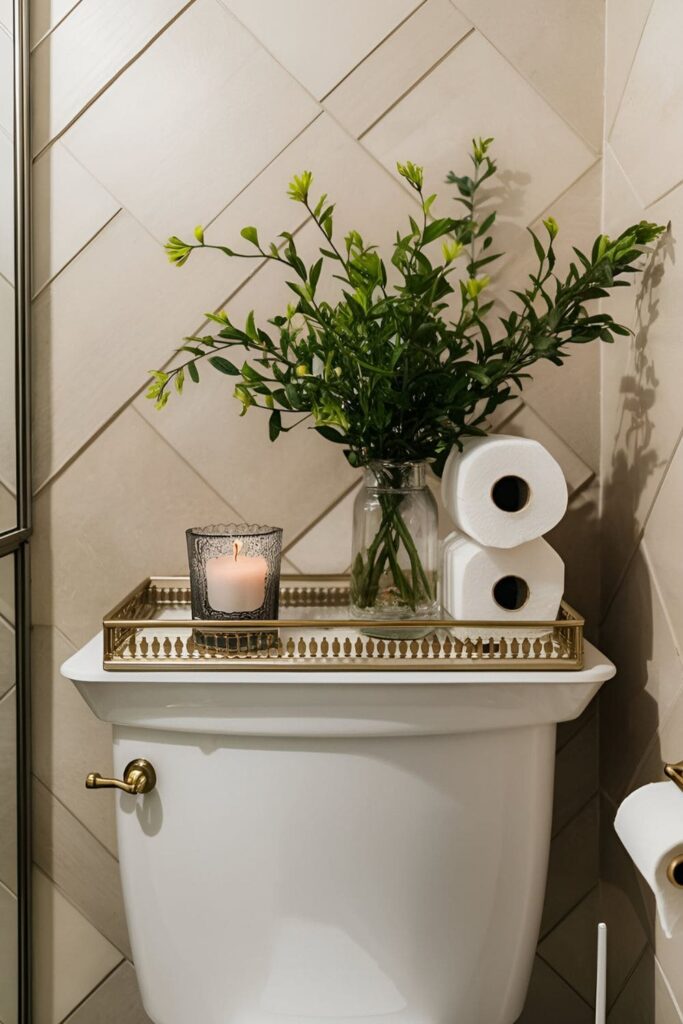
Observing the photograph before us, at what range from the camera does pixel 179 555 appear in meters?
1.09

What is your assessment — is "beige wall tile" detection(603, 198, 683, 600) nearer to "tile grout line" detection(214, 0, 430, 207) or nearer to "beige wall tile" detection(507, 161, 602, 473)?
"beige wall tile" detection(507, 161, 602, 473)

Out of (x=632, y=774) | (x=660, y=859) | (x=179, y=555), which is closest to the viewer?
(x=660, y=859)

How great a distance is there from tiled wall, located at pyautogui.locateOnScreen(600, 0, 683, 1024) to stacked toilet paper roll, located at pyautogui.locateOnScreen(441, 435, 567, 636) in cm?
14

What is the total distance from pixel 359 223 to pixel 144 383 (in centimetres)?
32

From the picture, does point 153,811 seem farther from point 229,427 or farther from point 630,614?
point 630,614

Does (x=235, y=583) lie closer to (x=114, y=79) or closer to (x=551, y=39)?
(x=114, y=79)

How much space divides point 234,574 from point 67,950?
2.05 feet

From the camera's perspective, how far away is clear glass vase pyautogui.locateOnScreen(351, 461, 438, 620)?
35.3 inches

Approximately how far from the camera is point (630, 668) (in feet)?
3.27

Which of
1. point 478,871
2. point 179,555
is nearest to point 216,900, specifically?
point 478,871

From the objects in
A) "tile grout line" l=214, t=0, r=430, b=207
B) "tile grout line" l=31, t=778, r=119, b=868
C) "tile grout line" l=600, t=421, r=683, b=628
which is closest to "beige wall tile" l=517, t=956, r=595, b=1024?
"tile grout line" l=600, t=421, r=683, b=628

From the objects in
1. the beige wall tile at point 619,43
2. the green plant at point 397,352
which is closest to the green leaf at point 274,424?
the green plant at point 397,352

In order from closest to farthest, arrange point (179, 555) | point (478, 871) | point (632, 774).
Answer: point (478, 871) → point (632, 774) → point (179, 555)

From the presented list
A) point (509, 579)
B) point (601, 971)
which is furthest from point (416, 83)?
point (601, 971)
